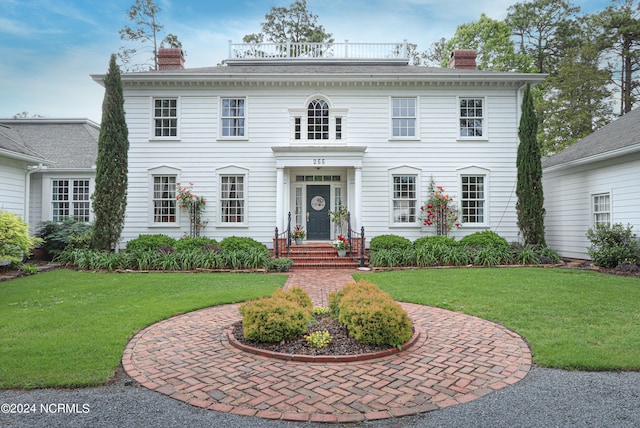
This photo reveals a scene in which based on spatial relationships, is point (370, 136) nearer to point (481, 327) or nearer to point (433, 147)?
point (433, 147)

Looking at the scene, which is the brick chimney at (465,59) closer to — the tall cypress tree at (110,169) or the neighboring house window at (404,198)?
the neighboring house window at (404,198)

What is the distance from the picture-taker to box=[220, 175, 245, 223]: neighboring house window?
13555 millimetres

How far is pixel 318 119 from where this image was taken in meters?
13.7

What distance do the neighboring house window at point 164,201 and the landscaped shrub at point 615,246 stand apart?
45.4ft

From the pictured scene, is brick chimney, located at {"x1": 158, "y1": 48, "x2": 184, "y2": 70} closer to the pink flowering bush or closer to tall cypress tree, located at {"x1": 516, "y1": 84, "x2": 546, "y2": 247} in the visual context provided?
the pink flowering bush

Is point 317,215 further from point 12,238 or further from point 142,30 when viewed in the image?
point 142,30

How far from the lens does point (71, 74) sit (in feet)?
48.9

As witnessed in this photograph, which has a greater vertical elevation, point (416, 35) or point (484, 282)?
point (416, 35)

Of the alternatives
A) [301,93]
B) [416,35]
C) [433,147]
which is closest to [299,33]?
[416,35]

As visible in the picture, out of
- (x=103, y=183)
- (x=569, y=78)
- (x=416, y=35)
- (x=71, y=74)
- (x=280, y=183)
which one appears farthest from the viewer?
(x=416, y=35)

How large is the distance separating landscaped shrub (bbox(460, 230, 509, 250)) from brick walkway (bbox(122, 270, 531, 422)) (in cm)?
750

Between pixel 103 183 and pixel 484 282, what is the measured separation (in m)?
11.5

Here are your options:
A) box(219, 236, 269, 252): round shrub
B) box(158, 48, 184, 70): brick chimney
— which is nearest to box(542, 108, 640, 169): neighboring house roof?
box(219, 236, 269, 252): round shrub

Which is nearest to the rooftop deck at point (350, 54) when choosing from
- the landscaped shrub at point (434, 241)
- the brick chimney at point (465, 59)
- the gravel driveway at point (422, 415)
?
the brick chimney at point (465, 59)
